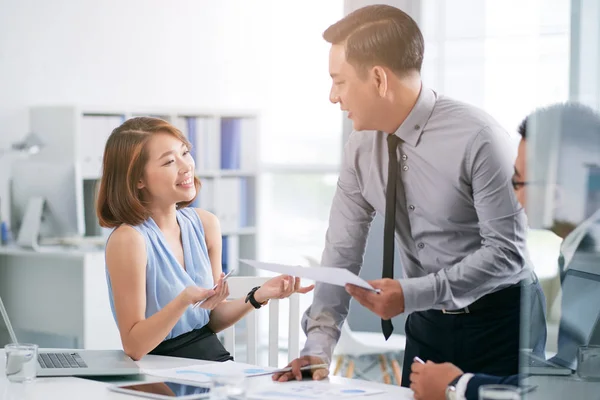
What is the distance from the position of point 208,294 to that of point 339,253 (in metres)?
0.36

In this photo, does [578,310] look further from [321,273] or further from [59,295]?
[59,295]

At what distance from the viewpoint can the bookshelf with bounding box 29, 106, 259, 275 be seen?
4848 mm

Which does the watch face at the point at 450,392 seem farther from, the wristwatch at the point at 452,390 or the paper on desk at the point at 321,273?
the paper on desk at the point at 321,273

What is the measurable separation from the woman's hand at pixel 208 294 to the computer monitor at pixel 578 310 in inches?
35.1

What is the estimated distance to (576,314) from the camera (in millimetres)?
1317

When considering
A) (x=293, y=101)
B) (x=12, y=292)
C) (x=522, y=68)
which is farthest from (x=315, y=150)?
(x=12, y=292)

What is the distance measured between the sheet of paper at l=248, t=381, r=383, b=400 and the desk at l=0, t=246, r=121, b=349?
2.94 m

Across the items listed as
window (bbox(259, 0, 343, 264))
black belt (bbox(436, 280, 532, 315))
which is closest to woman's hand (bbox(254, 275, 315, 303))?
black belt (bbox(436, 280, 532, 315))

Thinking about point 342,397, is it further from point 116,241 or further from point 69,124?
point 69,124

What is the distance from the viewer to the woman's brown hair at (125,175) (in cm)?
Result: 226

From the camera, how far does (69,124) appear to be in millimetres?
4797

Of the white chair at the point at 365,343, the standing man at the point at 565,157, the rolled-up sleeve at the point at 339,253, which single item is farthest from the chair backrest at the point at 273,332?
the white chair at the point at 365,343

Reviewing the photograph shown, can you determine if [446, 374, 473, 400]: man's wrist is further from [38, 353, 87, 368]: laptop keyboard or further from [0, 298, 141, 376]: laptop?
[38, 353, 87, 368]: laptop keyboard

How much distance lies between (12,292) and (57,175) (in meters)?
0.78
